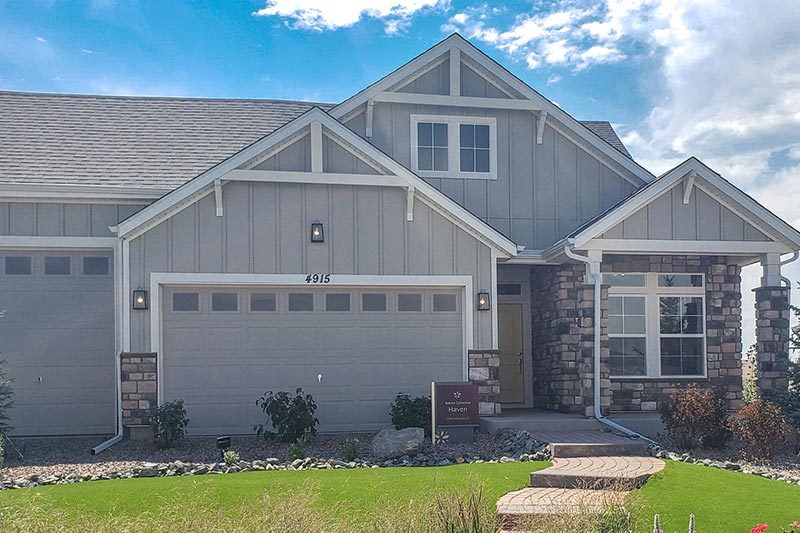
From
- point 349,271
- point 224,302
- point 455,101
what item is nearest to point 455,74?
point 455,101

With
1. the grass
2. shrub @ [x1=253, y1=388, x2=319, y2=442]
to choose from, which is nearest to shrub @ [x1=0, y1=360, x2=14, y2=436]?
shrub @ [x1=253, y1=388, x2=319, y2=442]

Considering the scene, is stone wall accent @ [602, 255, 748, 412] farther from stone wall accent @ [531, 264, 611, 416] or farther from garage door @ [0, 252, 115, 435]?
garage door @ [0, 252, 115, 435]

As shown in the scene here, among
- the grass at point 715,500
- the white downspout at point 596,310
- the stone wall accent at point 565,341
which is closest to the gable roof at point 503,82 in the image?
the stone wall accent at point 565,341

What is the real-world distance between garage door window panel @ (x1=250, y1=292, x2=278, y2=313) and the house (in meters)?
0.03

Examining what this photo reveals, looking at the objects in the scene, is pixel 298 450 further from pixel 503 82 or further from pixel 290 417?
pixel 503 82

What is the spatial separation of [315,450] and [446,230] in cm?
390

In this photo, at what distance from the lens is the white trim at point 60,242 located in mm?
12734

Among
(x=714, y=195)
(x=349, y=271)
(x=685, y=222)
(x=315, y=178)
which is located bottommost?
(x=349, y=271)

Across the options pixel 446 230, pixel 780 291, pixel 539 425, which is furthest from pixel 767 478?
pixel 446 230

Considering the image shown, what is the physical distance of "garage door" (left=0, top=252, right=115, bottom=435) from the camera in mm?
12938

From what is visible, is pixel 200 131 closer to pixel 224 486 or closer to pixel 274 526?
pixel 224 486

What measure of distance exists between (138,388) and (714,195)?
30.0 ft

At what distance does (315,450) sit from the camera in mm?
11414

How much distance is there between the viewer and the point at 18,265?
1295 centimetres
